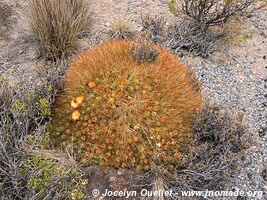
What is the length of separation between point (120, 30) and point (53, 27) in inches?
33.5

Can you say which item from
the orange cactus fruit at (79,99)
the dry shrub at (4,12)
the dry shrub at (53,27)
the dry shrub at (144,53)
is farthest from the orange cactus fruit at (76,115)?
the dry shrub at (4,12)

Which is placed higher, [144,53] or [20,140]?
[144,53]

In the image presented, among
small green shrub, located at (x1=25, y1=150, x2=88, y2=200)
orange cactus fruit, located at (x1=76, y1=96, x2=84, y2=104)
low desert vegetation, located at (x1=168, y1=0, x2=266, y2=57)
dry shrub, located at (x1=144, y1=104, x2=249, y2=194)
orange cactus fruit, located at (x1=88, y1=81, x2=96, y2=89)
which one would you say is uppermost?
low desert vegetation, located at (x1=168, y1=0, x2=266, y2=57)

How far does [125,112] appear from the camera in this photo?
3635 mm

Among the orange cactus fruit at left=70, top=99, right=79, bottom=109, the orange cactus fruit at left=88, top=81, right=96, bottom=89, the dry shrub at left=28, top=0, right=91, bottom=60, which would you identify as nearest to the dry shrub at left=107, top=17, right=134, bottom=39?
the dry shrub at left=28, top=0, right=91, bottom=60

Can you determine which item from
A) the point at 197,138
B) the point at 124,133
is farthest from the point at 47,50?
the point at 197,138

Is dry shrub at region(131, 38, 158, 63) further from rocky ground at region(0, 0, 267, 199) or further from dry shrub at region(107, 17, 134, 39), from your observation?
dry shrub at region(107, 17, 134, 39)

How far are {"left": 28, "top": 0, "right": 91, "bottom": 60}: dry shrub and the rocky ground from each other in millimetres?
208

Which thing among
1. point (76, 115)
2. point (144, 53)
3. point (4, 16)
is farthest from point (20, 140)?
point (4, 16)

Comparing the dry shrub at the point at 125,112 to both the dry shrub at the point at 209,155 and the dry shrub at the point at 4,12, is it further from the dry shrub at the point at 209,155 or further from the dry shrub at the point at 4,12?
the dry shrub at the point at 4,12

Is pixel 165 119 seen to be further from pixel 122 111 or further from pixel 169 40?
pixel 169 40

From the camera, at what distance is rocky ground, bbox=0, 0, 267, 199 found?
402 centimetres

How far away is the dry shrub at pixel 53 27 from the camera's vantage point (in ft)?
16.3

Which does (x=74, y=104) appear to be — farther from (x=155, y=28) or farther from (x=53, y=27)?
(x=155, y=28)
